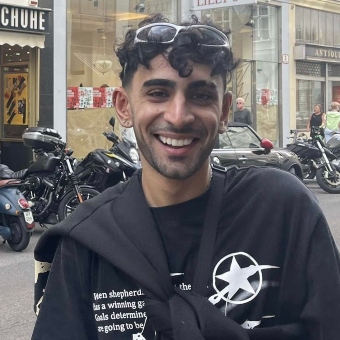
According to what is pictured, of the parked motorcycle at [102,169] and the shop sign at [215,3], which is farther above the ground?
the shop sign at [215,3]

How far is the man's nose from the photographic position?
1716 millimetres

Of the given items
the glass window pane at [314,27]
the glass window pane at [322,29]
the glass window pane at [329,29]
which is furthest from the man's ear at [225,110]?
the glass window pane at [329,29]

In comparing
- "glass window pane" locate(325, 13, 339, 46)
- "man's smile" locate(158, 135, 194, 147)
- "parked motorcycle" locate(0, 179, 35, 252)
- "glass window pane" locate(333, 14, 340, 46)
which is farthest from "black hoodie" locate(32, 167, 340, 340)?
"glass window pane" locate(333, 14, 340, 46)

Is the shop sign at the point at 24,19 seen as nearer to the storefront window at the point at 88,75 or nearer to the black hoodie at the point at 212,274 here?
the storefront window at the point at 88,75

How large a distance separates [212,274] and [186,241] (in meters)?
0.11

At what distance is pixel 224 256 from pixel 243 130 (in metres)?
11.8

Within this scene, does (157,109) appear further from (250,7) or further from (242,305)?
(250,7)

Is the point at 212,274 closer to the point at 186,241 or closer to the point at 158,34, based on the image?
the point at 186,241

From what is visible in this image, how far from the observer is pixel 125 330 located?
170 centimetres

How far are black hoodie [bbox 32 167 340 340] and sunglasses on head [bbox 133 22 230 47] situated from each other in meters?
0.31

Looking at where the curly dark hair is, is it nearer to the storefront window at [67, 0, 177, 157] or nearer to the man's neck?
the man's neck

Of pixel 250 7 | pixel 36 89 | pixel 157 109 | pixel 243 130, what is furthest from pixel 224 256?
pixel 250 7

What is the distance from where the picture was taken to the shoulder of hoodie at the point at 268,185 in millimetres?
1713

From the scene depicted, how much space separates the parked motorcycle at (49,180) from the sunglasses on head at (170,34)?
7.77 metres
